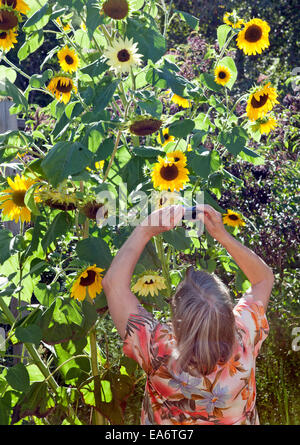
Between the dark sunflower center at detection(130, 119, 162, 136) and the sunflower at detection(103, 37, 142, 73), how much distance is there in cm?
17

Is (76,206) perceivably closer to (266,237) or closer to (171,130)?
(171,130)

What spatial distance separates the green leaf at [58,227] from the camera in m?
1.96

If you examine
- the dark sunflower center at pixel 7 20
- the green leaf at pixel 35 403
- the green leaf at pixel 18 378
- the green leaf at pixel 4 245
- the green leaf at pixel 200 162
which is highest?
the dark sunflower center at pixel 7 20

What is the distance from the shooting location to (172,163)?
80.5 inches

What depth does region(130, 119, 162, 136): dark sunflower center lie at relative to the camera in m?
1.92

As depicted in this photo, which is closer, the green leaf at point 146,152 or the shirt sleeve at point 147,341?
the shirt sleeve at point 147,341

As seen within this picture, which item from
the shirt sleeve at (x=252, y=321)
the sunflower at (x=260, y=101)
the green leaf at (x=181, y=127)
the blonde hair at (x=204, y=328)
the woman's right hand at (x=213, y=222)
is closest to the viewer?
the blonde hair at (x=204, y=328)

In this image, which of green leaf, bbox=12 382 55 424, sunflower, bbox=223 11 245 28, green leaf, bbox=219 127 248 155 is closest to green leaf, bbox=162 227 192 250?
green leaf, bbox=219 127 248 155

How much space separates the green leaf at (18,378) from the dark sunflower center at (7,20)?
43.7 inches

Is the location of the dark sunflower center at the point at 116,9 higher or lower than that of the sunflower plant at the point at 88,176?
higher

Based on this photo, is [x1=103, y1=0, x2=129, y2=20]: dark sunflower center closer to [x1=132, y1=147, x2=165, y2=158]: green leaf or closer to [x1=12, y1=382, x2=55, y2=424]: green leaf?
[x1=132, y1=147, x2=165, y2=158]: green leaf

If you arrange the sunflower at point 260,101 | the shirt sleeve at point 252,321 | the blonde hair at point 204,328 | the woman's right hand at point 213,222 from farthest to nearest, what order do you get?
the sunflower at point 260,101
the woman's right hand at point 213,222
the shirt sleeve at point 252,321
the blonde hair at point 204,328

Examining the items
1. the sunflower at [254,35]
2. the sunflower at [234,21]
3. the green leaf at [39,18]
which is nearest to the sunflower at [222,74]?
the sunflower at [254,35]

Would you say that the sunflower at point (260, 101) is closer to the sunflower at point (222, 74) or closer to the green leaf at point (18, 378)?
the sunflower at point (222, 74)
